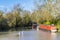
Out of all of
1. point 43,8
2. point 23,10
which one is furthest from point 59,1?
point 23,10

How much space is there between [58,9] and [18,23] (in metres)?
21.5

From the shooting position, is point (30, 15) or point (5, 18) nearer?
point (5, 18)

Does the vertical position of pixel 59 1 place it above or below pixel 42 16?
above

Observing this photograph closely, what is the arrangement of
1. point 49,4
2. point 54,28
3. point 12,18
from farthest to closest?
1. point 12,18
2. point 49,4
3. point 54,28

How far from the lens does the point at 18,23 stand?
177ft

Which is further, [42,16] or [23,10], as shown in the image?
[23,10]

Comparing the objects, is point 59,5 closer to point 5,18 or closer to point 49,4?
point 49,4

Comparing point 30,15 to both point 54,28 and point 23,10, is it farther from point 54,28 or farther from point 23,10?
point 54,28

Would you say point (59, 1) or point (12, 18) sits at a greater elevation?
point (59, 1)

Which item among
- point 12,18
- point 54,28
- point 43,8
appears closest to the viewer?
point 54,28

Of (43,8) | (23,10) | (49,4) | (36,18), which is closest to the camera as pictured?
(49,4)

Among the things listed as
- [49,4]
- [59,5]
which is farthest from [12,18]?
[59,5]

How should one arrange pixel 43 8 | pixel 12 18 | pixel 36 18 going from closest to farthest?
pixel 43 8 < pixel 36 18 < pixel 12 18

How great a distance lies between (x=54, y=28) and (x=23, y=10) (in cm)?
2492
